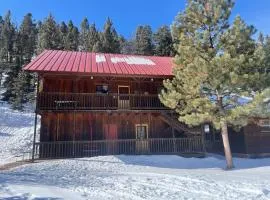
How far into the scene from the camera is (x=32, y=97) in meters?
46.6

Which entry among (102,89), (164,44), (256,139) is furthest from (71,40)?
(256,139)

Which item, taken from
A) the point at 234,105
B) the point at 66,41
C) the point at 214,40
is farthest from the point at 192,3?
the point at 66,41

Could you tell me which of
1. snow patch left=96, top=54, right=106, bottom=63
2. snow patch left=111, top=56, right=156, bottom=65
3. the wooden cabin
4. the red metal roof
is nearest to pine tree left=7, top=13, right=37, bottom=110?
the red metal roof

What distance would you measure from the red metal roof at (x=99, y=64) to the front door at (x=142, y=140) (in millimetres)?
4484

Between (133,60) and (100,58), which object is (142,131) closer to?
(133,60)

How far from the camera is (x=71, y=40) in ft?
225

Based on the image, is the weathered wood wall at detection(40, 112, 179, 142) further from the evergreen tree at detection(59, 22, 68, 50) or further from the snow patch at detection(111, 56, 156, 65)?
the evergreen tree at detection(59, 22, 68, 50)

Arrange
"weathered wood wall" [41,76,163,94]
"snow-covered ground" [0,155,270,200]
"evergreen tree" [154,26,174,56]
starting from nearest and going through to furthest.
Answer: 1. "snow-covered ground" [0,155,270,200]
2. "weathered wood wall" [41,76,163,94]
3. "evergreen tree" [154,26,174,56]

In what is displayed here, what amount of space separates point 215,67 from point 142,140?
7.84 meters

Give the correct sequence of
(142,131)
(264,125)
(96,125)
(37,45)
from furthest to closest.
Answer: (37,45)
(264,125)
(142,131)
(96,125)

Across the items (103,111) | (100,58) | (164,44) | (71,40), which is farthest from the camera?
(71,40)

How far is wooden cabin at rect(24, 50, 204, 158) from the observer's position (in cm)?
2125

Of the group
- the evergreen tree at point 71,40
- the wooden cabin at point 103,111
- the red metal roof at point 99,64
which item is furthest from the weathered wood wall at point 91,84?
the evergreen tree at point 71,40

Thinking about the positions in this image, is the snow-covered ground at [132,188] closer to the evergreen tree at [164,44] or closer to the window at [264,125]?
the window at [264,125]
